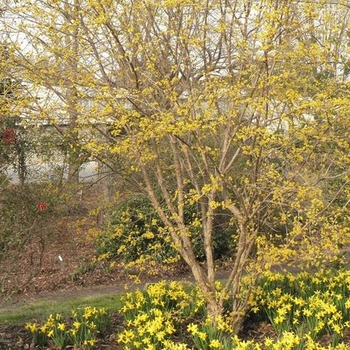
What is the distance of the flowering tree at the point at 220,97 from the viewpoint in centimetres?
509

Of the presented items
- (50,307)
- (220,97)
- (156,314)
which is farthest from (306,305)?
(50,307)

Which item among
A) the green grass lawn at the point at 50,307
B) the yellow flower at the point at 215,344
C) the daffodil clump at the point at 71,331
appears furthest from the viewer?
the green grass lawn at the point at 50,307

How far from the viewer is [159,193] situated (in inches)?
390

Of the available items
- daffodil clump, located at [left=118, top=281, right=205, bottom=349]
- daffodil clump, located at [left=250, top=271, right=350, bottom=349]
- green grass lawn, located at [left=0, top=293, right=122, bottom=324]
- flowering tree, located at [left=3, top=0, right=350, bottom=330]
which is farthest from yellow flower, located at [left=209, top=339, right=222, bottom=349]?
green grass lawn, located at [left=0, top=293, right=122, bottom=324]

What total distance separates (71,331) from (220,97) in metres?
2.62

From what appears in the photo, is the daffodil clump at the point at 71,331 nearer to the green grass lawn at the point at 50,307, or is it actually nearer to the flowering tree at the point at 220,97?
the green grass lawn at the point at 50,307

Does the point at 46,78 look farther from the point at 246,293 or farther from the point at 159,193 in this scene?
the point at 159,193

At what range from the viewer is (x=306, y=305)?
19.5ft

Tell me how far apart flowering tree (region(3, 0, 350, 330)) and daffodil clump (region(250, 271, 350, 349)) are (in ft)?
1.37

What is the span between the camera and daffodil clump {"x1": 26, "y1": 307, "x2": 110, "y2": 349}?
5.43 metres

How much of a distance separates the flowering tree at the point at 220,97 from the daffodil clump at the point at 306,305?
0.42m

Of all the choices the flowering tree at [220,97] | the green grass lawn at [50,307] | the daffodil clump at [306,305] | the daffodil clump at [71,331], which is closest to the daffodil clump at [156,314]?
the daffodil clump at [71,331]

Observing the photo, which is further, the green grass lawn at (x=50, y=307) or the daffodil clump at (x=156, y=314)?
the green grass lawn at (x=50, y=307)

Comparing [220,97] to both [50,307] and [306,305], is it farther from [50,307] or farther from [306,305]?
[50,307]
